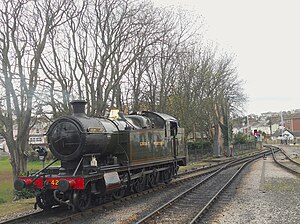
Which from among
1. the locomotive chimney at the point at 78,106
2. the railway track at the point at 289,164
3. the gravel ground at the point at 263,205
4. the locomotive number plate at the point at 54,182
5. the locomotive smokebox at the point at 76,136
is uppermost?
the locomotive chimney at the point at 78,106

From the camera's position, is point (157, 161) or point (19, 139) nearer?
point (157, 161)

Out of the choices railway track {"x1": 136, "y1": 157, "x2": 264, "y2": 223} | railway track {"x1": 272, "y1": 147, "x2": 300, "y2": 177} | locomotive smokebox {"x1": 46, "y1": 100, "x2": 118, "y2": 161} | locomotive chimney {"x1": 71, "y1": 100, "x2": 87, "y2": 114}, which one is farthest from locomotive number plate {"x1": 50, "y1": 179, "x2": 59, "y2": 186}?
railway track {"x1": 272, "y1": 147, "x2": 300, "y2": 177}

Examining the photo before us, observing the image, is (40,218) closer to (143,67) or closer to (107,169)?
(107,169)

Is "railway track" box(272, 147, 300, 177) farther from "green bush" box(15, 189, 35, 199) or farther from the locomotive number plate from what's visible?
the locomotive number plate

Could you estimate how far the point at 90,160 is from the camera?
10867mm

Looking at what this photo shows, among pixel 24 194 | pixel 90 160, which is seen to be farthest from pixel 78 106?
pixel 24 194

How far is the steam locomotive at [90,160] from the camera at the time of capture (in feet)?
A: 33.4

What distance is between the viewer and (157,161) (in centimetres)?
1481

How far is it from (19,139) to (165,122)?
659 centimetres

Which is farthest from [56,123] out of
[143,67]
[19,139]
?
[143,67]

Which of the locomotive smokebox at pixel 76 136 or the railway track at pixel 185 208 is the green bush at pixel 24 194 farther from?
the railway track at pixel 185 208

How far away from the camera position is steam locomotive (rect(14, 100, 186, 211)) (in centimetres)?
1019

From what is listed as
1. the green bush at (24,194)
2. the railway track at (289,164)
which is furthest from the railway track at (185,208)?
the railway track at (289,164)

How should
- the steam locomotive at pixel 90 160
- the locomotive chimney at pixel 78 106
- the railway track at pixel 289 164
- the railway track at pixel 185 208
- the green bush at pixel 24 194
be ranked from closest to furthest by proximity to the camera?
1. the railway track at pixel 185 208
2. the steam locomotive at pixel 90 160
3. the locomotive chimney at pixel 78 106
4. the green bush at pixel 24 194
5. the railway track at pixel 289 164
